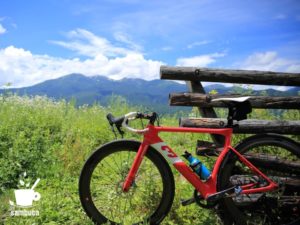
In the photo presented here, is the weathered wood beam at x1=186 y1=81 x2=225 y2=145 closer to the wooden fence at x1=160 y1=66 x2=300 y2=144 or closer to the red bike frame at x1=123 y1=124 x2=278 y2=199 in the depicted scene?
the wooden fence at x1=160 y1=66 x2=300 y2=144

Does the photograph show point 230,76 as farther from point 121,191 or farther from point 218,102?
point 121,191

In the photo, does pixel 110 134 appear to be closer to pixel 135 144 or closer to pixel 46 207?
pixel 46 207

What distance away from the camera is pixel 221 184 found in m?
4.75

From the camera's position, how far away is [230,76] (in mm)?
5695

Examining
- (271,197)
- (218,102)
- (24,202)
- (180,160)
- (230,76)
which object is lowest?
(24,202)

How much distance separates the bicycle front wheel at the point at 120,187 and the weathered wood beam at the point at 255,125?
104cm

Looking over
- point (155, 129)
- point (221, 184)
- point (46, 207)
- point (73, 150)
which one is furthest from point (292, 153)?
point (73, 150)

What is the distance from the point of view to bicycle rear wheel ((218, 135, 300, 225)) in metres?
4.85

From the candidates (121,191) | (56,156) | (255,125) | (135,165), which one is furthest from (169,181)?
(56,156)

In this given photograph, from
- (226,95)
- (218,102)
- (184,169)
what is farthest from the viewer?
(218,102)

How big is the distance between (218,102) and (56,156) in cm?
329

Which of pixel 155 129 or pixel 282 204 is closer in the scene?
pixel 155 129

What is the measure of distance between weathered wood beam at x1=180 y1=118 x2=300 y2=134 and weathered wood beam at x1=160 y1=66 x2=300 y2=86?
0.58m

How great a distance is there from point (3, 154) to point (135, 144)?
3.37 m
